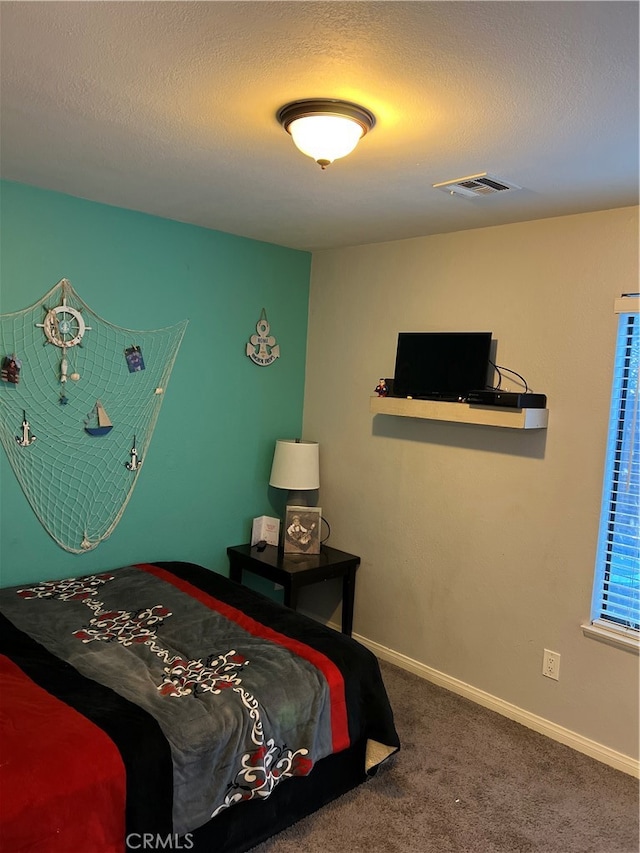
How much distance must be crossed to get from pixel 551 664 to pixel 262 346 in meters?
2.23

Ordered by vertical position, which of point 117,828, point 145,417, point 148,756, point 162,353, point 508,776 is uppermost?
point 162,353

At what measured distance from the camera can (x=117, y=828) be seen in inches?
69.9

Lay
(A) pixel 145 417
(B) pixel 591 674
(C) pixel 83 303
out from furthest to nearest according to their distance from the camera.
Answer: (A) pixel 145 417, (C) pixel 83 303, (B) pixel 591 674

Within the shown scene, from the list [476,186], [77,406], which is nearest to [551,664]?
[476,186]

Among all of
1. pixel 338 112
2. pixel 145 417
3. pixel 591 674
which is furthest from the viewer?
pixel 145 417

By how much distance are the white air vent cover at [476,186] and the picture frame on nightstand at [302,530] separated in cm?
190

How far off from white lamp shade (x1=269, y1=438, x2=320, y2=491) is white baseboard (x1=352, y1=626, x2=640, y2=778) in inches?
38.1

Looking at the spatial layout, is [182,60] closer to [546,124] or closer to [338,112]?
[338,112]

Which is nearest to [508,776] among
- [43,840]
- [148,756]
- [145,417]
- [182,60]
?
[148,756]

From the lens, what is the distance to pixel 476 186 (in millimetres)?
2438

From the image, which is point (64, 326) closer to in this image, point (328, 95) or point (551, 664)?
point (328, 95)

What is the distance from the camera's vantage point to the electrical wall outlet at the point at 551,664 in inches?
113

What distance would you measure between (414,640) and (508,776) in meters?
0.95

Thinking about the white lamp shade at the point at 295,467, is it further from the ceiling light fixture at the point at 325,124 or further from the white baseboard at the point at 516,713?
the ceiling light fixture at the point at 325,124
